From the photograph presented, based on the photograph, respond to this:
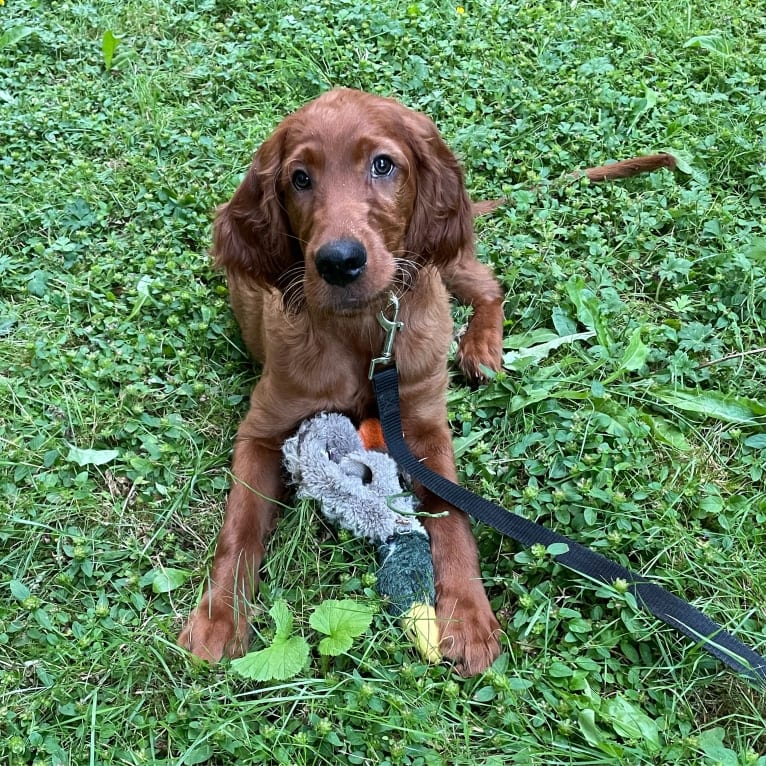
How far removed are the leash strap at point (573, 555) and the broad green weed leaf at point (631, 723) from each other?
→ 0.27 metres

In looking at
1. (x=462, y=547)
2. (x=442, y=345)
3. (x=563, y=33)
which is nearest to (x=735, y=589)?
(x=462, y=547)

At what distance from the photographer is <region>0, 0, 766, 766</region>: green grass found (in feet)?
7.16

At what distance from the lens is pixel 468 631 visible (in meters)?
2.33

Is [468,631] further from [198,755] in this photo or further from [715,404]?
[715,404]

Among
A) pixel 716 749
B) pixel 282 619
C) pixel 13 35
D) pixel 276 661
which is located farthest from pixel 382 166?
pixel 13 35

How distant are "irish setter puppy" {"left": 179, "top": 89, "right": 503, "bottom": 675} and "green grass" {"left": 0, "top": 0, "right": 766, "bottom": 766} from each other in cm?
13

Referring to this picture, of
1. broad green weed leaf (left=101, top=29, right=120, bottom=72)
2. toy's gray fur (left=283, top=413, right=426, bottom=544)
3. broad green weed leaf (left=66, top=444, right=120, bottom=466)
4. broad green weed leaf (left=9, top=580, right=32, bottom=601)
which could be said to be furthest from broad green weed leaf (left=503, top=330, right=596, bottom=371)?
broad green weed leaf (left=101, top=29, right=120, bottom=72)

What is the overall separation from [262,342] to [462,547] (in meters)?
1.19

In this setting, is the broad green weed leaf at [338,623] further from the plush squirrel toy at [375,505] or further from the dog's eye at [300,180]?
the dog's eye at [300,180]

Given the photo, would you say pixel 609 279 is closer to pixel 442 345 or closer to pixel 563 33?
pixel 442 345

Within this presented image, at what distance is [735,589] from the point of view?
2398mm

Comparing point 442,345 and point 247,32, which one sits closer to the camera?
point 442,345

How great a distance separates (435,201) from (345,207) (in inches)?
20.0

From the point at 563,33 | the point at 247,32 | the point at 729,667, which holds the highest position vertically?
A: the point at 563,33
